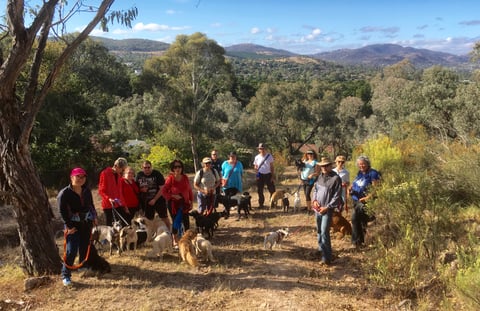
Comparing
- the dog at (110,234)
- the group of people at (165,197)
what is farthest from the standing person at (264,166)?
the dog at (110,234)

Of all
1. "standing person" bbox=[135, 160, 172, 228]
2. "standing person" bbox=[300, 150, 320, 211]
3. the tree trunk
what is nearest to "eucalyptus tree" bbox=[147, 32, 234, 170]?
"standing person" bbox=[300, 150, 320, 211]

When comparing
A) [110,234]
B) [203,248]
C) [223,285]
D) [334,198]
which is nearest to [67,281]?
[110,234]

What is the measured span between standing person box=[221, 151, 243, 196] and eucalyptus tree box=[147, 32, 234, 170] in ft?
37.6

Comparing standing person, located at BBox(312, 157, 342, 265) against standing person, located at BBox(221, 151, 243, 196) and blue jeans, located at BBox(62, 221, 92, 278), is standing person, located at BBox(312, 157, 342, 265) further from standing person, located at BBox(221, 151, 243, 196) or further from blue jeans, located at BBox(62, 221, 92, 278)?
blue jeans, located at BBox(62, 221, 92, 278)

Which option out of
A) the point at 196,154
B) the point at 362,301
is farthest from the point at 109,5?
the point at 196,154

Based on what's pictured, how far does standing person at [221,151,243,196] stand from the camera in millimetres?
7324

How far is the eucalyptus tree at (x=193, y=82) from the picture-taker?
18812 mm

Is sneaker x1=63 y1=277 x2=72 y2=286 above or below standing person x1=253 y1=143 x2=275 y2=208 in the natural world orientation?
below

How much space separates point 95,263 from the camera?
478 centimetres

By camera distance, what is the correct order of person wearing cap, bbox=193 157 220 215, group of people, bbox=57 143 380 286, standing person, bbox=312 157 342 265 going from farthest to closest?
1. person wearing cap, bbox=193 157 220 215
2. standing person, bbox=312 157 342 265
3. group of people, bbox=57 143 380 286

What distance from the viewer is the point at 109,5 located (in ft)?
15.4

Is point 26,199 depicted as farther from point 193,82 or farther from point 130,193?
point 193,82

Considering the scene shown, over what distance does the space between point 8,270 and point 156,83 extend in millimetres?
16399

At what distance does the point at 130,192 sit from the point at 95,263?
1.23 metres
